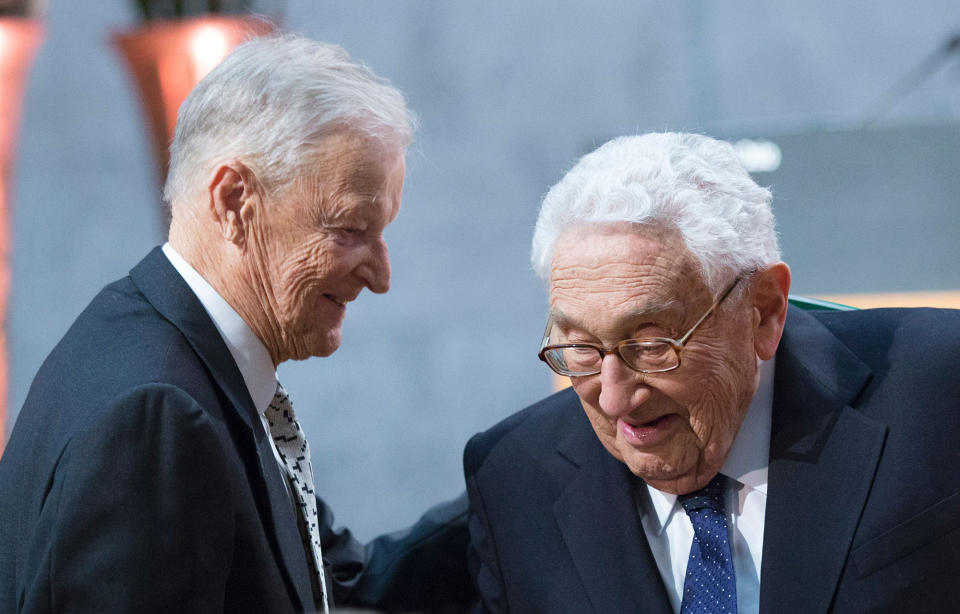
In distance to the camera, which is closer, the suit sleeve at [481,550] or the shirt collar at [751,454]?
the shirt collar at [751,454]

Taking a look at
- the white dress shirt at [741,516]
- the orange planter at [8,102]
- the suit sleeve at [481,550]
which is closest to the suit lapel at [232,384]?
the suit sleeve at [481,550]

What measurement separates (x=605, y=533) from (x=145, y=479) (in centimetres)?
81

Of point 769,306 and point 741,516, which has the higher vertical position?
point 769,306

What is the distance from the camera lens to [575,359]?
1701 millimetres

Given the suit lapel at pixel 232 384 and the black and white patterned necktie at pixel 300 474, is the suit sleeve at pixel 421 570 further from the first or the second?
the suit lapel at pixel 232 384

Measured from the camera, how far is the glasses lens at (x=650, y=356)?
164cm

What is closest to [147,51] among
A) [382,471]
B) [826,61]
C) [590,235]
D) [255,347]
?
[255,347]

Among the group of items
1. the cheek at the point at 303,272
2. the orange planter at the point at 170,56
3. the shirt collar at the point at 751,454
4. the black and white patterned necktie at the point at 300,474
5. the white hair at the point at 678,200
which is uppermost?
the orange planter at the point at 170,56

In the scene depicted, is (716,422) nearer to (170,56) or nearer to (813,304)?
(813,304)

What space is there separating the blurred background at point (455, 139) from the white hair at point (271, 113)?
295cm

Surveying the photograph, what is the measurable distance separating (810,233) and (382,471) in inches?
90.0

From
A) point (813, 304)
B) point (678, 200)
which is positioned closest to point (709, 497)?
point (678, 200)

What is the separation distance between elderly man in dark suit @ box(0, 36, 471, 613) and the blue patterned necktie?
2.01 feet

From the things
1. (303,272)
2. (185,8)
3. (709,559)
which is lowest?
(709,559)
